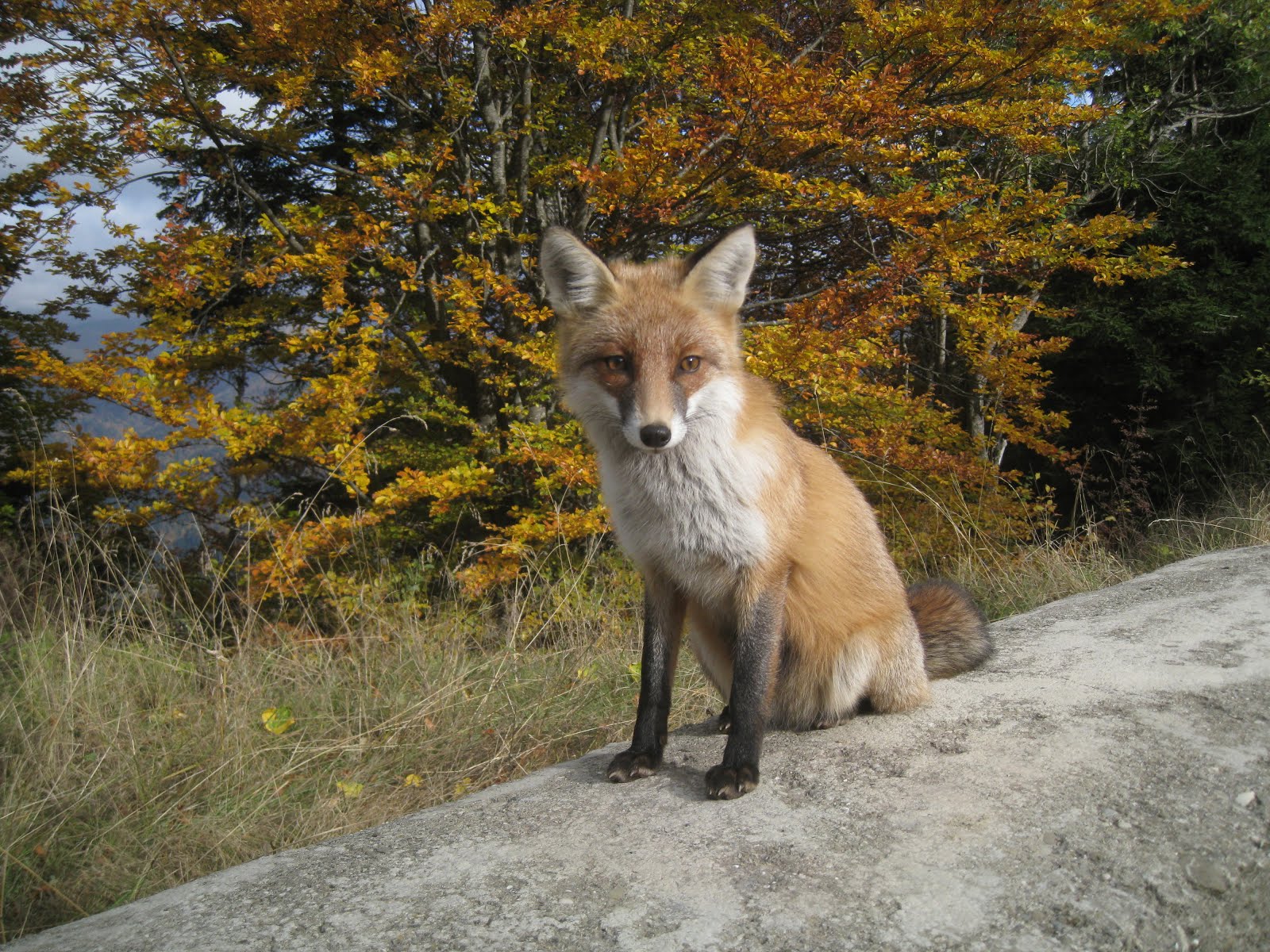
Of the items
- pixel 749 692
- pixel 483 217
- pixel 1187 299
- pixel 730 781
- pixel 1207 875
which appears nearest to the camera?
pixel 1207 875

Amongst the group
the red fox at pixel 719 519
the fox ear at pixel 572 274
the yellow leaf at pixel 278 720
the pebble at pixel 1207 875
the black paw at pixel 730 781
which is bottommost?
the yellow leaf at pixel 278 720

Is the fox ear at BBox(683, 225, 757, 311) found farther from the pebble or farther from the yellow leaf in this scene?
the yellow leaf

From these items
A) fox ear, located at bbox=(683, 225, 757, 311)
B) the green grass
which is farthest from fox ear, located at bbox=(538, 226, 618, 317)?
the green grass

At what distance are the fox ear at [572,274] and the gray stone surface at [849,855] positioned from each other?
5.31ft

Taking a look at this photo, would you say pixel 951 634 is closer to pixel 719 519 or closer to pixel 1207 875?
pixel 719 519

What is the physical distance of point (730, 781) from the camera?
2549mm

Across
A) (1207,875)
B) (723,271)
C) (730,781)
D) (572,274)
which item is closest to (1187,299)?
(723,271)

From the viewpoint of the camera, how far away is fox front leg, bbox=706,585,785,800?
2568mm

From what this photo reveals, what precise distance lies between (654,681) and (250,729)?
2068 millimetres

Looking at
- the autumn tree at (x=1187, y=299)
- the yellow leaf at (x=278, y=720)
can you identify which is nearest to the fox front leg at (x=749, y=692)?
the yellow leaf at (x=278, y=720)

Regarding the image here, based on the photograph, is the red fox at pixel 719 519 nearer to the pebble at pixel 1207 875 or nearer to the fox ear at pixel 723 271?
the fox ear at pixel 723 271

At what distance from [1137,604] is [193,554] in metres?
8.19

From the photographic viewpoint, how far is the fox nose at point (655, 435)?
2.57m

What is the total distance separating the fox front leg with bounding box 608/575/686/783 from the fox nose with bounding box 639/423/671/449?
561 millimetres
